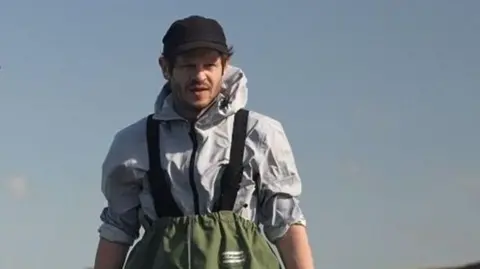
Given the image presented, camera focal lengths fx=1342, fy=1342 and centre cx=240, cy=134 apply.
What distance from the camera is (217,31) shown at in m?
7.22

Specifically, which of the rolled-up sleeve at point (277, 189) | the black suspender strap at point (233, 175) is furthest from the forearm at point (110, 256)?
the rolled-up sleeve at point (277, 189)

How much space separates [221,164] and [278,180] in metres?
0.33

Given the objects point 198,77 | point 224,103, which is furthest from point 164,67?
point 224,103

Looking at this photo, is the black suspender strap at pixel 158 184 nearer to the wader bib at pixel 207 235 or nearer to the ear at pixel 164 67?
the wader bib at pixel 207 235

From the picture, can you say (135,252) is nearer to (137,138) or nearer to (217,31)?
(137,138)

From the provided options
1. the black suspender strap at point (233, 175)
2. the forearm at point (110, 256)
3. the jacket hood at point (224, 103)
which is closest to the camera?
the black suspender strap at point (233, 175)

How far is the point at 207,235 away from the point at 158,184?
1.39 ft

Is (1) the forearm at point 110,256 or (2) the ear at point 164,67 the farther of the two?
(1) the forearm at point 110,256

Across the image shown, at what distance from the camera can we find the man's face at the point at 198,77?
7125 mm

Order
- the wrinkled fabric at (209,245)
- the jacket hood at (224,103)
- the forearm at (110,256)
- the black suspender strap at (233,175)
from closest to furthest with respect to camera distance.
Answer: the wrinkled fabric at (209,245), the black suspender strap at (233,175), the jacket hood at (224,103), the forearm at (110,256)

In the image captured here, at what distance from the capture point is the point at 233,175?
7.05 meters

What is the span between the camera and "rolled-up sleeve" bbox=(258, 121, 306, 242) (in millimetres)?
7129

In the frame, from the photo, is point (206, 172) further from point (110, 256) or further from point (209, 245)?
point (110, 256)

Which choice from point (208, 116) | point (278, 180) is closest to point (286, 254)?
point (278, 180)
